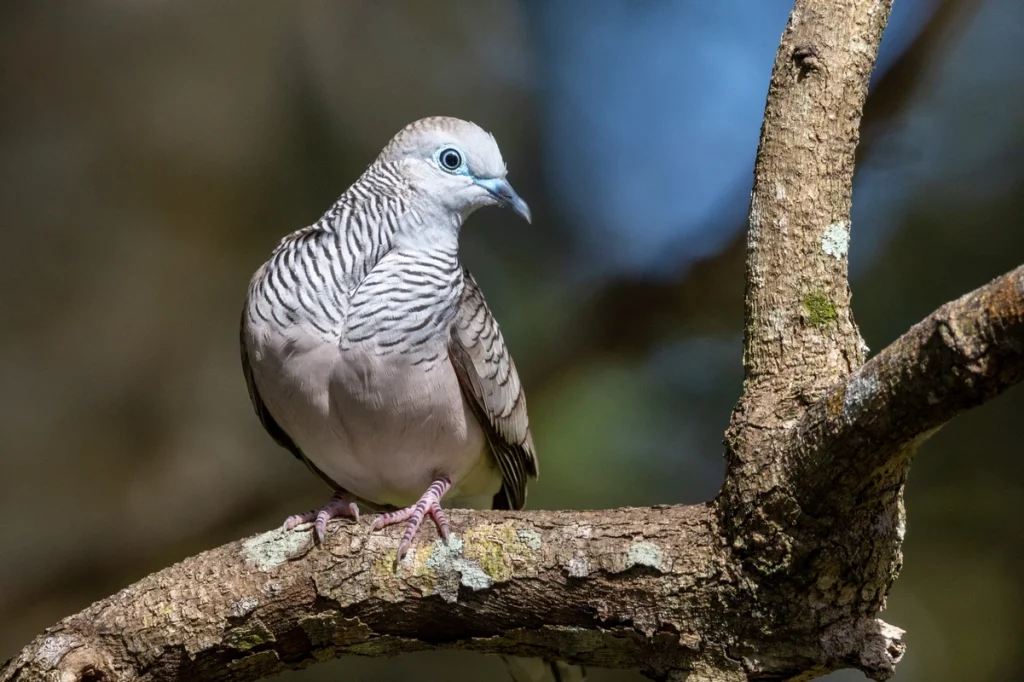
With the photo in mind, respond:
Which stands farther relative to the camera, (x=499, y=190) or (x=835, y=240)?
(x=499, y=190)

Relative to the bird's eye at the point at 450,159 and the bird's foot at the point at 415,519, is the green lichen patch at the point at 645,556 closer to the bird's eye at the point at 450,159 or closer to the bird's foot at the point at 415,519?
the bird's foot at the point at 415,519

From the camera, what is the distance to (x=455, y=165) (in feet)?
9.30

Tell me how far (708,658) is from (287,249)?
5.28ft

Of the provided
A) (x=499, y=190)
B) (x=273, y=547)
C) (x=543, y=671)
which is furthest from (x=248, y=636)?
(x=499, y=190)

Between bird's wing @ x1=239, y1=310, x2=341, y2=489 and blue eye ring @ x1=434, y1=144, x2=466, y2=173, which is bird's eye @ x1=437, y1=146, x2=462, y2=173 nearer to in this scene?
blue eye ring @ x1=434, y1=144, x2=466, y2=173

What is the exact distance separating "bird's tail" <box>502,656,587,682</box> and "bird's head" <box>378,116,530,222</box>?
4.28 ft

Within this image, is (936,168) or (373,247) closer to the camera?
(373,247)

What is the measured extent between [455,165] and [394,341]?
625mm

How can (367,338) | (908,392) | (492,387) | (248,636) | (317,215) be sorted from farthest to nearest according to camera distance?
1. (317,215)
2. (492,387)
3. (367,338)
4. (248,636)
5. (908,392)

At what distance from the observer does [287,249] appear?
274 centimetres

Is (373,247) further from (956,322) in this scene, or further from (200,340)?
(200,340)

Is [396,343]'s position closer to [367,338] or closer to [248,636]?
[367,338]

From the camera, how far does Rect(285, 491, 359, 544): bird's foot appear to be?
2.27 m

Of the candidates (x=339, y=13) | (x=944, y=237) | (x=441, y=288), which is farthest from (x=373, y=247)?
(x=944, y=237)
